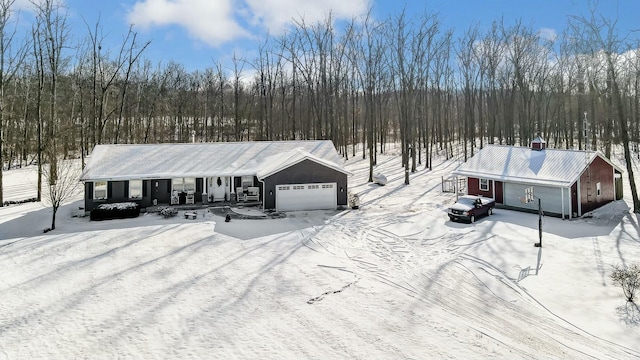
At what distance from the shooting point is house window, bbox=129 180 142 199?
1961cm

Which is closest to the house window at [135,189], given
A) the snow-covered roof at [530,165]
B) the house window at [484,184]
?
the snow-covered roof at [530,165]

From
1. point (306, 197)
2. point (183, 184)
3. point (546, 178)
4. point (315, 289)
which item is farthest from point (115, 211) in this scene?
point (546, 178)

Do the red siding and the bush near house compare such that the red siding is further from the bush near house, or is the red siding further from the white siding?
the bush near house

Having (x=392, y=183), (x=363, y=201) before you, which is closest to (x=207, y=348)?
(x=363, y=201)

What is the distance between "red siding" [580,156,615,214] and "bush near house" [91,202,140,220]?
22.4 meters

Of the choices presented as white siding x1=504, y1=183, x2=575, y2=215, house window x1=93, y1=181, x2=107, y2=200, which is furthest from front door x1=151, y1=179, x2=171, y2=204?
white siding x1=504, y1=183, x2=575, y2=215

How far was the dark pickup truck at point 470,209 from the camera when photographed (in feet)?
57.5

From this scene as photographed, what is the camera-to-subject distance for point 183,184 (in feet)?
67.8

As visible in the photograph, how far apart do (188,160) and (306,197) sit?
737 cm

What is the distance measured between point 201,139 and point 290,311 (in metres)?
43.9

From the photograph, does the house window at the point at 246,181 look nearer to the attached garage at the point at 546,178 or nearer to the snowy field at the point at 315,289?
the snowy field at the point at 315,289

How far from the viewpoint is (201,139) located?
49750 millimetres

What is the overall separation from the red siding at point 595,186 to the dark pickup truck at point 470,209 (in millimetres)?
4663

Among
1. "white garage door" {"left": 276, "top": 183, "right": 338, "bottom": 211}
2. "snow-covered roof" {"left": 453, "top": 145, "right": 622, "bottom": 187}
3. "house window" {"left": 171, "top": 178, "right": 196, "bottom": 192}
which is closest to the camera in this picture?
"snow-covered roof" {"left": 453, "top": 145, "right": 622, "bottom": 187}
